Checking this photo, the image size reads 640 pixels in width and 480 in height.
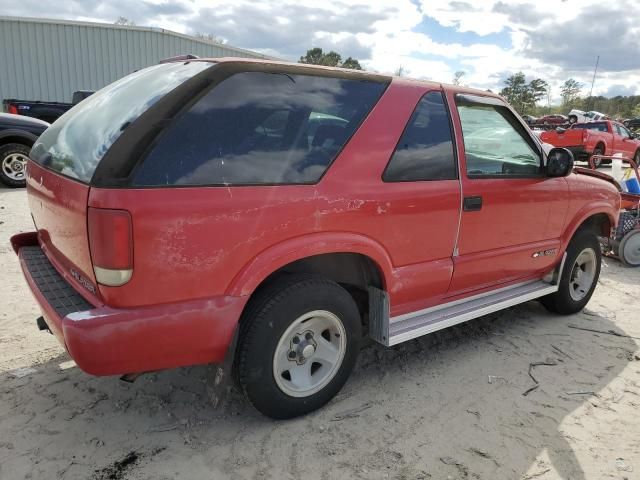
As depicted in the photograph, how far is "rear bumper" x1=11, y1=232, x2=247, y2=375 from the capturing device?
6.76 ft

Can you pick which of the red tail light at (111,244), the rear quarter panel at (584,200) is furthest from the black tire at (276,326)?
the rear quarter panel at (584,200)

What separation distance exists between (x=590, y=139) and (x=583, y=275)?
1446 centimetres

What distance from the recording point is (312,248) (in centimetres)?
251

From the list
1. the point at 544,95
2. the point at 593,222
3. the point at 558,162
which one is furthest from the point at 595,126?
the point at 544,95

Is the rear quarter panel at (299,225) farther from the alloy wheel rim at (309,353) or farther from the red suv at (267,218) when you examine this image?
the alloy wheel rim at (309,353)

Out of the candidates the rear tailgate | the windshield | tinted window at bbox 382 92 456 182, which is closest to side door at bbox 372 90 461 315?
tinted window at bbox 382 92 456 182

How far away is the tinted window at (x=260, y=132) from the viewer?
84.8 inches

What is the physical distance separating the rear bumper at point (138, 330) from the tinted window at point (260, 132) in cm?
57

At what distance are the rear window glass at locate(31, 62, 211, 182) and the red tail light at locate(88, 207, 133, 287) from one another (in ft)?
0.79

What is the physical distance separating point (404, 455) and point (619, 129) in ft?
64.3

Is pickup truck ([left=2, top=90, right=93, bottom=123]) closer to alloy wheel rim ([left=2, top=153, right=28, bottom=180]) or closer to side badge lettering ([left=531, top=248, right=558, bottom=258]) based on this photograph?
alloy wheel rim ([left=2, top=153, right=28, bottom=180])

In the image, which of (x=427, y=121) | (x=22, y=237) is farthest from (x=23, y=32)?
(x=427, y=121)

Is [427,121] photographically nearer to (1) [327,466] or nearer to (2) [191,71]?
(2) [191,71]

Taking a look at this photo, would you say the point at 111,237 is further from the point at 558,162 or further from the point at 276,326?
the point at 558,162
